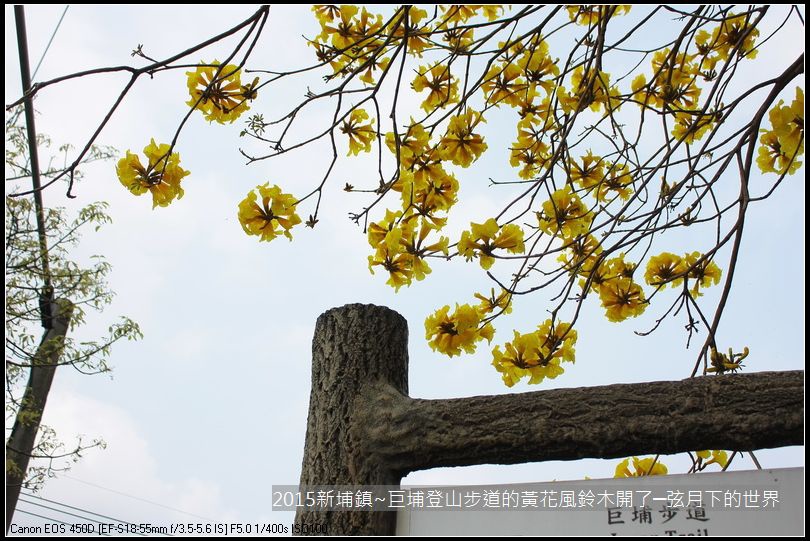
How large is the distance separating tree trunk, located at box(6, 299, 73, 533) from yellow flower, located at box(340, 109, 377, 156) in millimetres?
2541

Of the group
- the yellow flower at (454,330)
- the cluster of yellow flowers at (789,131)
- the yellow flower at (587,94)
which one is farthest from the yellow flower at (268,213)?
the cluster of yellow flowers at (789,131)

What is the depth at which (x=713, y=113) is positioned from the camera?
1.24 meters

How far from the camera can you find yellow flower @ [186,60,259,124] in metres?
1.16

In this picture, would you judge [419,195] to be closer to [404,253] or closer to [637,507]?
[404,253]

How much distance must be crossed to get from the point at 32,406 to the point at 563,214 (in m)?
3.21

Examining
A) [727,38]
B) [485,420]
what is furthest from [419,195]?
[727,38]

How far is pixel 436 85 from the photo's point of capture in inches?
54.4

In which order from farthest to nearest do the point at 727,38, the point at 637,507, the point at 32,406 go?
the point at 32,406 → the point at 727,38 → the point at 637,507

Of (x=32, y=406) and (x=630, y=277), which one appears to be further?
(x=32, y=406)

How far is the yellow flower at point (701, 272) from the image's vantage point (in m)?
1.26

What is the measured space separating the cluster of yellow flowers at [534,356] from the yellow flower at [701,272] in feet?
0.95

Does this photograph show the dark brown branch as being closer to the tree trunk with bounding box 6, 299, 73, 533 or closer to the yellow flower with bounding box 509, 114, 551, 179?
the yellow flower with bounding box 509, 114, 551, 179

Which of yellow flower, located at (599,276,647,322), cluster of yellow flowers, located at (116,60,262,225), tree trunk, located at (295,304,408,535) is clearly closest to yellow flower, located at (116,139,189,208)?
cluster of yellow flowers, located at (116,60,262,225)

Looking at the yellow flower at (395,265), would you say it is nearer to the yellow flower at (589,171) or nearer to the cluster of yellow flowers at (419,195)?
the cluster of yellow flowers at (419,195)
